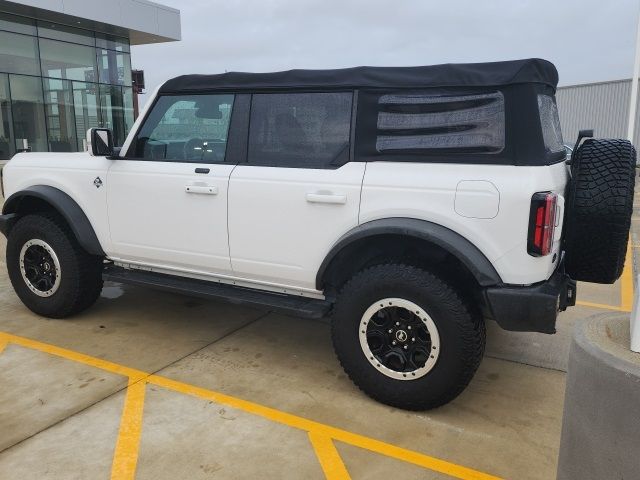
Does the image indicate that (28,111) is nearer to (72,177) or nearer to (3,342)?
(72,177)

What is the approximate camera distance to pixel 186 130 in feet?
12.5

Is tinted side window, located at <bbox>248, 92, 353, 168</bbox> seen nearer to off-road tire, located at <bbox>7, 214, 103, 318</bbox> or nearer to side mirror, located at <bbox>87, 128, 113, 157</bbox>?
side mirror, located at <bbox>87, 128, 113, 157</bbox>

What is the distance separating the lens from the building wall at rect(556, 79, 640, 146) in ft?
84.0

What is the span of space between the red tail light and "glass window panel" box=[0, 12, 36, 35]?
18.5 m

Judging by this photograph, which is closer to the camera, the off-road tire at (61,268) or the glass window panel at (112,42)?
the off-road tire at (61,268)

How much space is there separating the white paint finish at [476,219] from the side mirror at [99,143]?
2.03 m

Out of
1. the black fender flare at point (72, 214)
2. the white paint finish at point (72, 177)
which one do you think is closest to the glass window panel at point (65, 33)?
the white paint finish at point (72, 177)

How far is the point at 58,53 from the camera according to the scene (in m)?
18.4

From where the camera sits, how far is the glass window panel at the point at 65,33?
17.9m

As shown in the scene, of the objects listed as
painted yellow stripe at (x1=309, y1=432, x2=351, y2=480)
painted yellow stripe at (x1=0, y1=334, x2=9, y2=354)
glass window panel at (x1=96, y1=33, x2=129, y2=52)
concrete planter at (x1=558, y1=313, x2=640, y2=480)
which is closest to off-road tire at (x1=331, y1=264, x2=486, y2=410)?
painted yellow stripe at (x1=309, y1=432, x2=351, y2=480)

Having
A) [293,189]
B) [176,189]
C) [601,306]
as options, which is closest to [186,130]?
[176,189]

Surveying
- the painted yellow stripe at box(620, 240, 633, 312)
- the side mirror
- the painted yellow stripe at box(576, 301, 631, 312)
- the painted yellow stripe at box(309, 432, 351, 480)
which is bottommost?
the painted yellow stripe at box(620, 240, 633, 312)

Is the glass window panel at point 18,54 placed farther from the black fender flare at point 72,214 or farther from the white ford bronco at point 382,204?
the white ford bronco at point 382,204

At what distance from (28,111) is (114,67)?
4.47 metres
